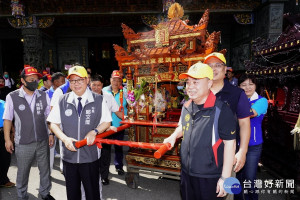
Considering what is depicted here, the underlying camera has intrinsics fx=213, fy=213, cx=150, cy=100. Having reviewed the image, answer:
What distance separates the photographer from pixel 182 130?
2281 mm

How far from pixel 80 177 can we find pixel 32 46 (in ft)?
32.0

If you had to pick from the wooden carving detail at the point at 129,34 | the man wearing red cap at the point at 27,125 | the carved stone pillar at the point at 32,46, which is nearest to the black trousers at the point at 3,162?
the man wearing red cap at the point at 27,125

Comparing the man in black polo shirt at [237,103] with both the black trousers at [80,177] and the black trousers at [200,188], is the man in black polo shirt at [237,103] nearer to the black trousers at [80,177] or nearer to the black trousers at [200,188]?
the black trousers at [200,188]

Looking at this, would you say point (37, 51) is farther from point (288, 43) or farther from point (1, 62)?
point (288, 43)

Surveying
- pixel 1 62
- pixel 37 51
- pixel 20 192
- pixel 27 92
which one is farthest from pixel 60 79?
pixel 1 62

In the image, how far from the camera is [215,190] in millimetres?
1993

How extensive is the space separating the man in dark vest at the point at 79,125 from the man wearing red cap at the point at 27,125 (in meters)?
0.95

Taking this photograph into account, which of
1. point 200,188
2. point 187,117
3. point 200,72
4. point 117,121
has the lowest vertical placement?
point 200,188

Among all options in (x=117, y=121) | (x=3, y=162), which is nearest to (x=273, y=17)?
(x=117, y=121)

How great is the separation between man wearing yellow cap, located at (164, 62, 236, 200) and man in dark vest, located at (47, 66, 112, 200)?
47.2 inches

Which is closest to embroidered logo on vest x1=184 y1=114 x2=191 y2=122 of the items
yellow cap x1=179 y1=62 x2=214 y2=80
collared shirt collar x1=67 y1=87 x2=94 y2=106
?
yellow cap x1=179 y1=62 x2=214 y2=80

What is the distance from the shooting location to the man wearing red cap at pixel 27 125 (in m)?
3.26

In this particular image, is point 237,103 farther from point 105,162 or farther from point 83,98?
point 105,162

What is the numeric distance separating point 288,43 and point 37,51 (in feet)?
34.6
